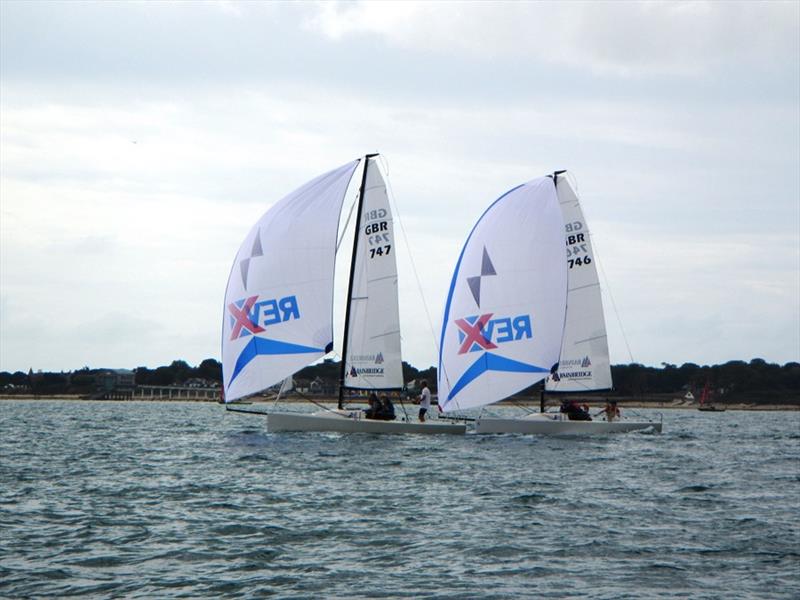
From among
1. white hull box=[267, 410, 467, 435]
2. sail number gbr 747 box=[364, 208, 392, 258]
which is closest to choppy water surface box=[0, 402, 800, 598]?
white hull box=[267, 410, 467, 435]

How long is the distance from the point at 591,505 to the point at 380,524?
458cm

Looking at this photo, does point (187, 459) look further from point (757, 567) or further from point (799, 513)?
point (757, 567)

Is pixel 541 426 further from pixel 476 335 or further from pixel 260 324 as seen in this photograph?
pixel 260 324

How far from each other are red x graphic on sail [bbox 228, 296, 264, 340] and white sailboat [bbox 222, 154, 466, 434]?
0.03 metres

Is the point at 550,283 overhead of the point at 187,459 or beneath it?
overhead

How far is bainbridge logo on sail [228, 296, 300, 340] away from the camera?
35.9 m

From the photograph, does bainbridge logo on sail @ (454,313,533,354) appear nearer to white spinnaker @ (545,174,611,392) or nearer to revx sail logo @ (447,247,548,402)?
revx sail logo @ (447,247,548,402)

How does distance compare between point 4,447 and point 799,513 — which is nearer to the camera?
point 799,513

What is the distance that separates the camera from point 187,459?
29766 mm

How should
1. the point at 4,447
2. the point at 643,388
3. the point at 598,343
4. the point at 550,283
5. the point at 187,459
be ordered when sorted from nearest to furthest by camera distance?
1. the point at 187,459
2. the point at 4,447
3. the point at 550,283
4. the point at 598,343
5. the point at 643,388

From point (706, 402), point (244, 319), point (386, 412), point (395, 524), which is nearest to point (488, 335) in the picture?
point (386, 412)

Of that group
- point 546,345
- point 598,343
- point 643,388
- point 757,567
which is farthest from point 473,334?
point 643,388

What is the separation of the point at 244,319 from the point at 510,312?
9.27 m

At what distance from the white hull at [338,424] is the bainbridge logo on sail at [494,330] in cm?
374
